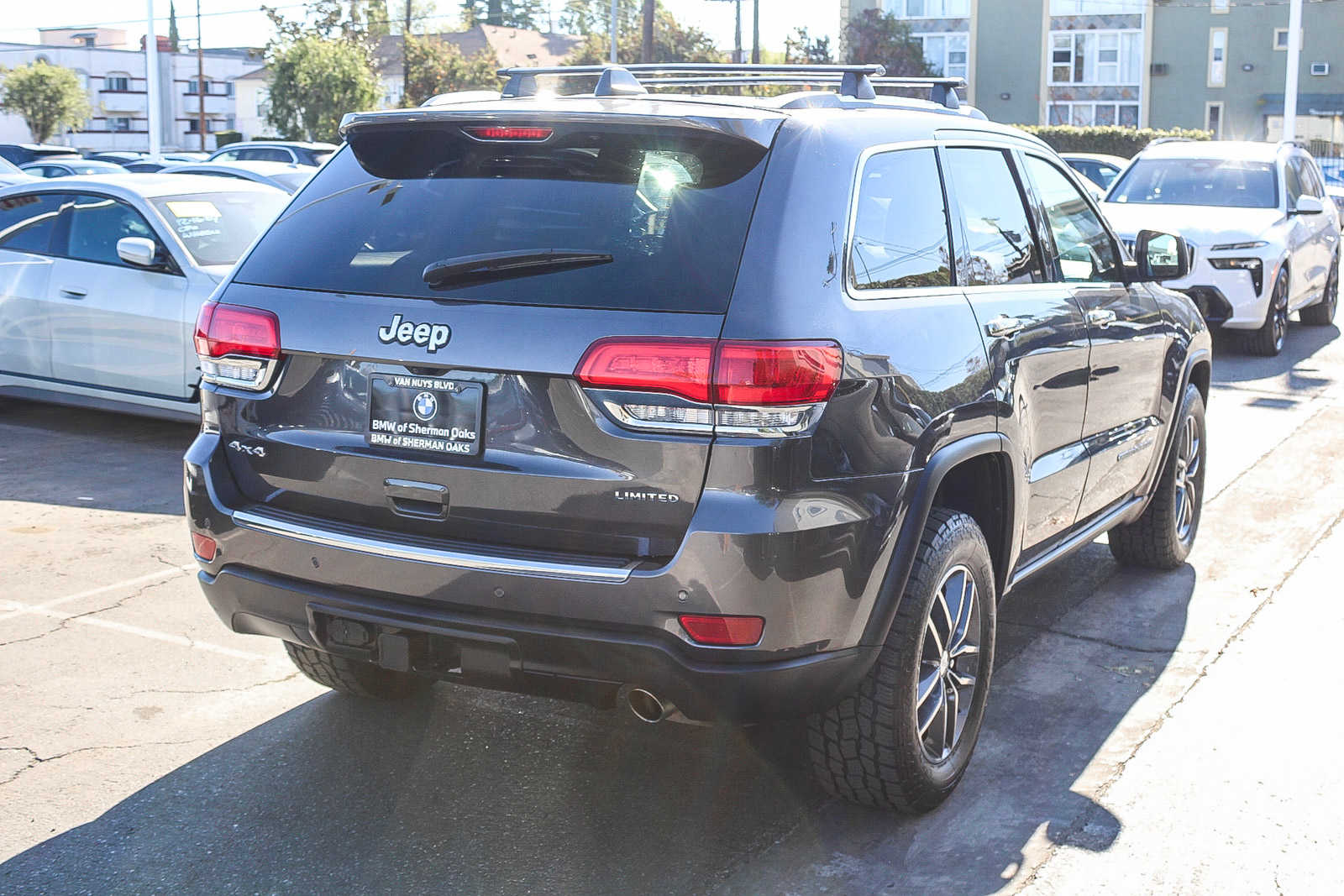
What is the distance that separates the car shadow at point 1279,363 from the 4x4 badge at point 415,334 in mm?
9338

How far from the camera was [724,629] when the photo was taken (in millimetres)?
3236

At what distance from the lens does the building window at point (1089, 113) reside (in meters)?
54.9

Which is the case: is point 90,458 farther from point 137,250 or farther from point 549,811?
point 549,811

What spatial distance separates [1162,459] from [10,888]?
14.4 feet

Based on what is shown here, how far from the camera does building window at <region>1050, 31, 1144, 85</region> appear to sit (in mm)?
54312

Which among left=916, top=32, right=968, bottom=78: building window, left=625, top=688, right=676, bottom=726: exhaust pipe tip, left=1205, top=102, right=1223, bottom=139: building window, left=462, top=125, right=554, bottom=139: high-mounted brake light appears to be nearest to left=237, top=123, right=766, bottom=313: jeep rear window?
left=462, top=125, right=554, bottom=139: high-mounted brake light

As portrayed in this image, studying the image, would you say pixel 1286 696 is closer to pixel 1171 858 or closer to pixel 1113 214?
pixel 1171 858

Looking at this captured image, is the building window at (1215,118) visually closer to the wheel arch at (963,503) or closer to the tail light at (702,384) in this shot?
the wheel arch at (963,503)

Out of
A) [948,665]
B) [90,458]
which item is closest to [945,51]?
[90,458]

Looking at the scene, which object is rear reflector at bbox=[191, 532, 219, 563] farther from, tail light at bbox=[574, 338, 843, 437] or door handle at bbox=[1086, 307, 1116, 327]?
door handle at bbox=[1086, 307, 1116, 327]

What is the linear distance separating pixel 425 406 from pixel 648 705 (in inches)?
34.7

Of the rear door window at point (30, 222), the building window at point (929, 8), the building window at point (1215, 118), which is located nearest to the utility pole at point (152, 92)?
the rear door window at point (30, 222)

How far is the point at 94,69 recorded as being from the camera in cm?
10094

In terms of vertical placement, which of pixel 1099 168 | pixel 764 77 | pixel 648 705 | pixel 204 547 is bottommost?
pixel 648 705
